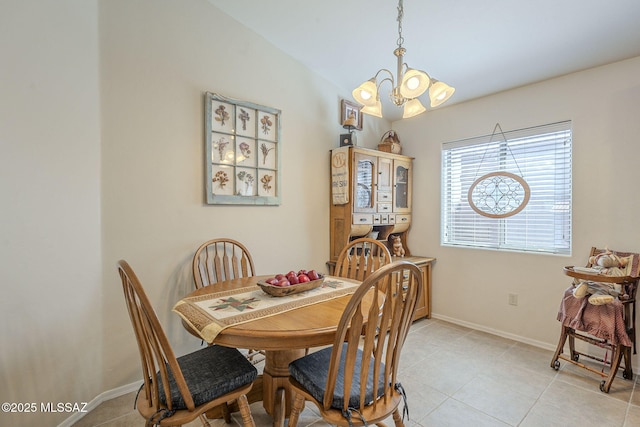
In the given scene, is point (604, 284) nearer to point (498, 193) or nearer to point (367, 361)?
point (498, 193)

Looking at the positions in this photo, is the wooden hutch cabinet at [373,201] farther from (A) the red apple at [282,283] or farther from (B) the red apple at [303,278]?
(A) the red apple at [282,283]

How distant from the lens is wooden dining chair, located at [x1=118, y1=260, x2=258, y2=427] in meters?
1.05

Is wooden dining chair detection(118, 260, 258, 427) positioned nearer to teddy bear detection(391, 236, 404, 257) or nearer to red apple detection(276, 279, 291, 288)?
red apple detection(276, 279, 291, 288)

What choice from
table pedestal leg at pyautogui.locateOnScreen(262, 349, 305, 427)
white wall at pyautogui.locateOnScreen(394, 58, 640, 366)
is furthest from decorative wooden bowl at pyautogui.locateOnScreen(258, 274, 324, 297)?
white wall at pyautogui.locateOnScreen(394, 58, 640, 366)

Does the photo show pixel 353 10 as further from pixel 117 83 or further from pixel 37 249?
pixel 37 249

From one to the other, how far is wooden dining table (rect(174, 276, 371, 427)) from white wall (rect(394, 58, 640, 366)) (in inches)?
83.0

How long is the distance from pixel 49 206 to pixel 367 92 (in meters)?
1.87

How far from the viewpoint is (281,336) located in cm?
115

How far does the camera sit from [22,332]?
1.49 meters

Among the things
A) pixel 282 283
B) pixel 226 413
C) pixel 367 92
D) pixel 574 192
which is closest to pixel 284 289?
pixel 282 283

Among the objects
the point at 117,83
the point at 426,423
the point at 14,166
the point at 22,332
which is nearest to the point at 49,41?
the point at 117,83

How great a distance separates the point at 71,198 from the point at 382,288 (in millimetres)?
2070

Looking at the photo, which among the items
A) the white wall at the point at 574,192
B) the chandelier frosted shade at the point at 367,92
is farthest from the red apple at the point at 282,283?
the white wall at the point at 574,192

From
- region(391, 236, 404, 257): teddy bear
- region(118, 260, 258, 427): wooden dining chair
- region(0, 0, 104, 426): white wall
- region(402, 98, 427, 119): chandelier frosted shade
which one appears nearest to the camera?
region(118, 260, 258, 427): wooden dining chair
